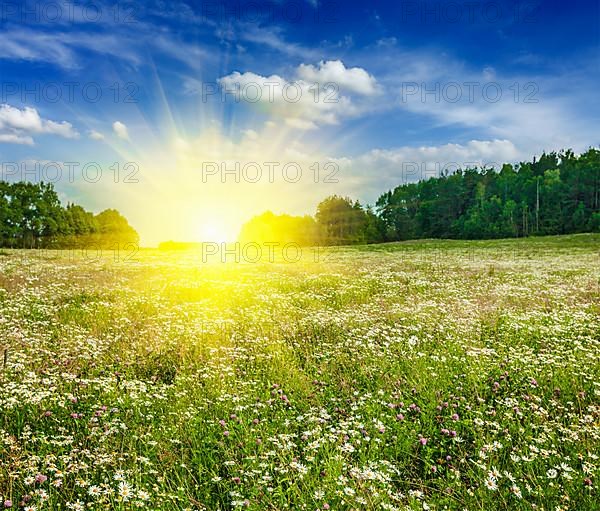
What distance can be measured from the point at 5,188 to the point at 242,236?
49453mm

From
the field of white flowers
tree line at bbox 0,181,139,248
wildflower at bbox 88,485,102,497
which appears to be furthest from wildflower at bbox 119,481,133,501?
tree line at bbox 0,181,139,248

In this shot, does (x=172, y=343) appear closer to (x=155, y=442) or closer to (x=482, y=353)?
(x=155, y=442)

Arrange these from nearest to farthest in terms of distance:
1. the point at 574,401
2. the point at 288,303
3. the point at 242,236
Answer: the point at 574,401 < the point at 288,303 < the point at 242,236

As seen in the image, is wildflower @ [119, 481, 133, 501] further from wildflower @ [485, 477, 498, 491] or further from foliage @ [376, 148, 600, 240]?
foliage @ [376, 148, 600, 240]

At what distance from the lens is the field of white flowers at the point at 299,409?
3854 millimetres

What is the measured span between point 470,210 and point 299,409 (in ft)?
328

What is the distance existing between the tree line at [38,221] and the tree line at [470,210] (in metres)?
37.7

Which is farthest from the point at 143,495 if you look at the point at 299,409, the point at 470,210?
the point at 470,210

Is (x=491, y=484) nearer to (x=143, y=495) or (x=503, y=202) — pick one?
(x=143, y=495)

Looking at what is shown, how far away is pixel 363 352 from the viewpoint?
24.7 ft

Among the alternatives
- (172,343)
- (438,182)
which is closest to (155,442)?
(172,343)

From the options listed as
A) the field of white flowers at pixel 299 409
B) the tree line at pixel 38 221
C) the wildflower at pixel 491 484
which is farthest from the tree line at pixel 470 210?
the wildflower at pixel 491 484

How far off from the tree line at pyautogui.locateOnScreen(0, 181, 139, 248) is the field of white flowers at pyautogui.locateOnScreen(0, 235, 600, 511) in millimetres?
63439

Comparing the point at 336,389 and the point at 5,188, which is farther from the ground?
the point at 5,188
